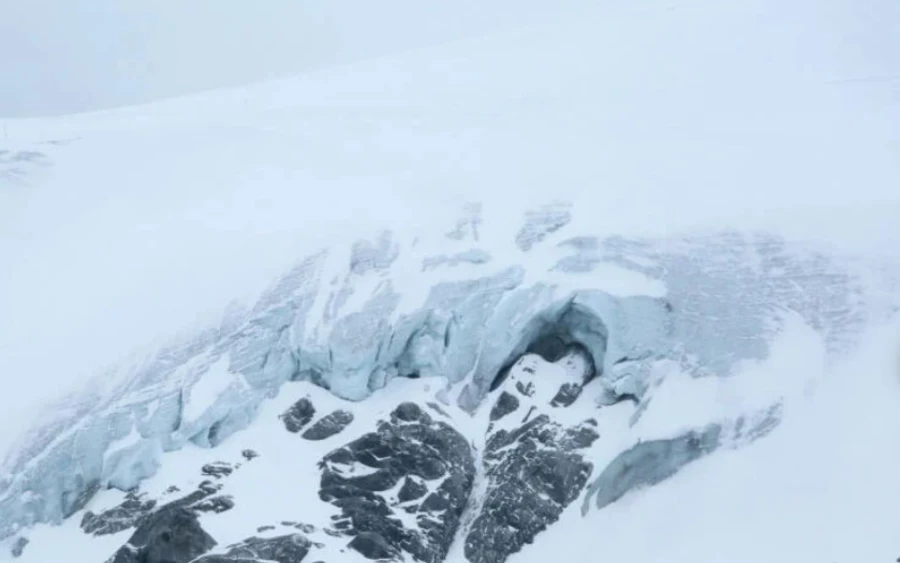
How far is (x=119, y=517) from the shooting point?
3794 centimetres

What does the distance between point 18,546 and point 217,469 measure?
22.4 ft

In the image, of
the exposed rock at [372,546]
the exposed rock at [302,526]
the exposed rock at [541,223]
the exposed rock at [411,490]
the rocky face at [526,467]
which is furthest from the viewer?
the exposed rock at [541,223]

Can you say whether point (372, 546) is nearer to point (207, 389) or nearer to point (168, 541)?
point (168, 541)

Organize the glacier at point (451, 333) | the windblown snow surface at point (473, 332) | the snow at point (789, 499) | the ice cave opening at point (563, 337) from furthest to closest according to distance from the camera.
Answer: the ice cave opening at point (563, 337) → the glacier at point (451, 333) → the windblown snow surface at point (473, 332) → the snow at point (789, 499)

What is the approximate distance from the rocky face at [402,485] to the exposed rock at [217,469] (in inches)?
125

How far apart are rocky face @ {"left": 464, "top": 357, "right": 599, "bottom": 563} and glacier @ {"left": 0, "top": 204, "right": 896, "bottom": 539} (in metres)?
Answer: 1.28

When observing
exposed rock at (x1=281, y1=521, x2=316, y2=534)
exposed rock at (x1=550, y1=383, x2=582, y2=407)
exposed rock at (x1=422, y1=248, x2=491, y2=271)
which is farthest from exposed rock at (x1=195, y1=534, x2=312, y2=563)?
exposed rock at (x1=422, y1=248, x2=491, y2=271)

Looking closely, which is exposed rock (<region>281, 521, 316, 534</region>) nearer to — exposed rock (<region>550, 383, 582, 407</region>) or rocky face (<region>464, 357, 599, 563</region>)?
rocky face (<region>464, 357, 599, 563</region>)

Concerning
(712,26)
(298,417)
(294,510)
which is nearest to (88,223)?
(298,417)

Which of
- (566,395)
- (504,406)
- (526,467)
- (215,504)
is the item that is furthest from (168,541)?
(566,395)

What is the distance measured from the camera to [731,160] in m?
50.0

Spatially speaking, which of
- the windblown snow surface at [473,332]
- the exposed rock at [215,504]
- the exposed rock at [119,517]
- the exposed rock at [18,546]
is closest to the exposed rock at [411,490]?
the windblown snow surface at [473,332]

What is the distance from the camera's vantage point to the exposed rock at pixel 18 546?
37.7 metres

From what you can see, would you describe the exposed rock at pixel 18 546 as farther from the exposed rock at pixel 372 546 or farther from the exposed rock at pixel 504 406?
the exposed rock at pixel 504 406
